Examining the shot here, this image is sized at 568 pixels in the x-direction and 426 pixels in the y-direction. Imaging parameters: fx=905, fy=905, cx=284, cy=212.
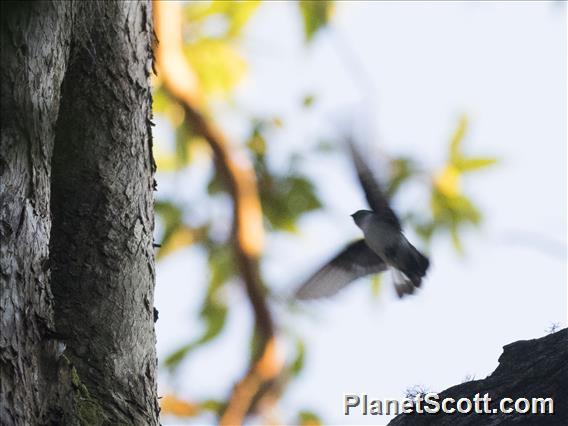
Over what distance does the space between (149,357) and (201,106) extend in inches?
134

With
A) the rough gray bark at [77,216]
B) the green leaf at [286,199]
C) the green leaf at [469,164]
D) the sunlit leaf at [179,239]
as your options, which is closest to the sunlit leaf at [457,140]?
the green leaf at [469,164]

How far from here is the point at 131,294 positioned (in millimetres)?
2002

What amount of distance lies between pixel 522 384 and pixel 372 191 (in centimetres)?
170

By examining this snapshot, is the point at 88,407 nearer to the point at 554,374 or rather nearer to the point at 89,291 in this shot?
the point at 89,291

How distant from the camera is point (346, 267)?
4.12 metres

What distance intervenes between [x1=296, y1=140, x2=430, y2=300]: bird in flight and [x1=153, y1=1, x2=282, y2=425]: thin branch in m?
1.03

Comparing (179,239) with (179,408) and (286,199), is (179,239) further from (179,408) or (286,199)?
(179,408)

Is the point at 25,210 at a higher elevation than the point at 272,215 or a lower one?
lower

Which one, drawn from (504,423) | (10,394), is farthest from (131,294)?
(504,423)

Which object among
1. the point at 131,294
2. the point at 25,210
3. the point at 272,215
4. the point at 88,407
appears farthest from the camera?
the point at 272,215

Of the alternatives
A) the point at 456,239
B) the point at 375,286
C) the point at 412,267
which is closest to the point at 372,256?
the point at 412,267

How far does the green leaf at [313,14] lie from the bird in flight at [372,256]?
7.13 ft

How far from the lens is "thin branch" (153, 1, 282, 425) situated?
504 centimetres

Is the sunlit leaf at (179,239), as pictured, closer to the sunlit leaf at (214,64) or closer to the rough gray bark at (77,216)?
the sunlit leaf at (214,64)
